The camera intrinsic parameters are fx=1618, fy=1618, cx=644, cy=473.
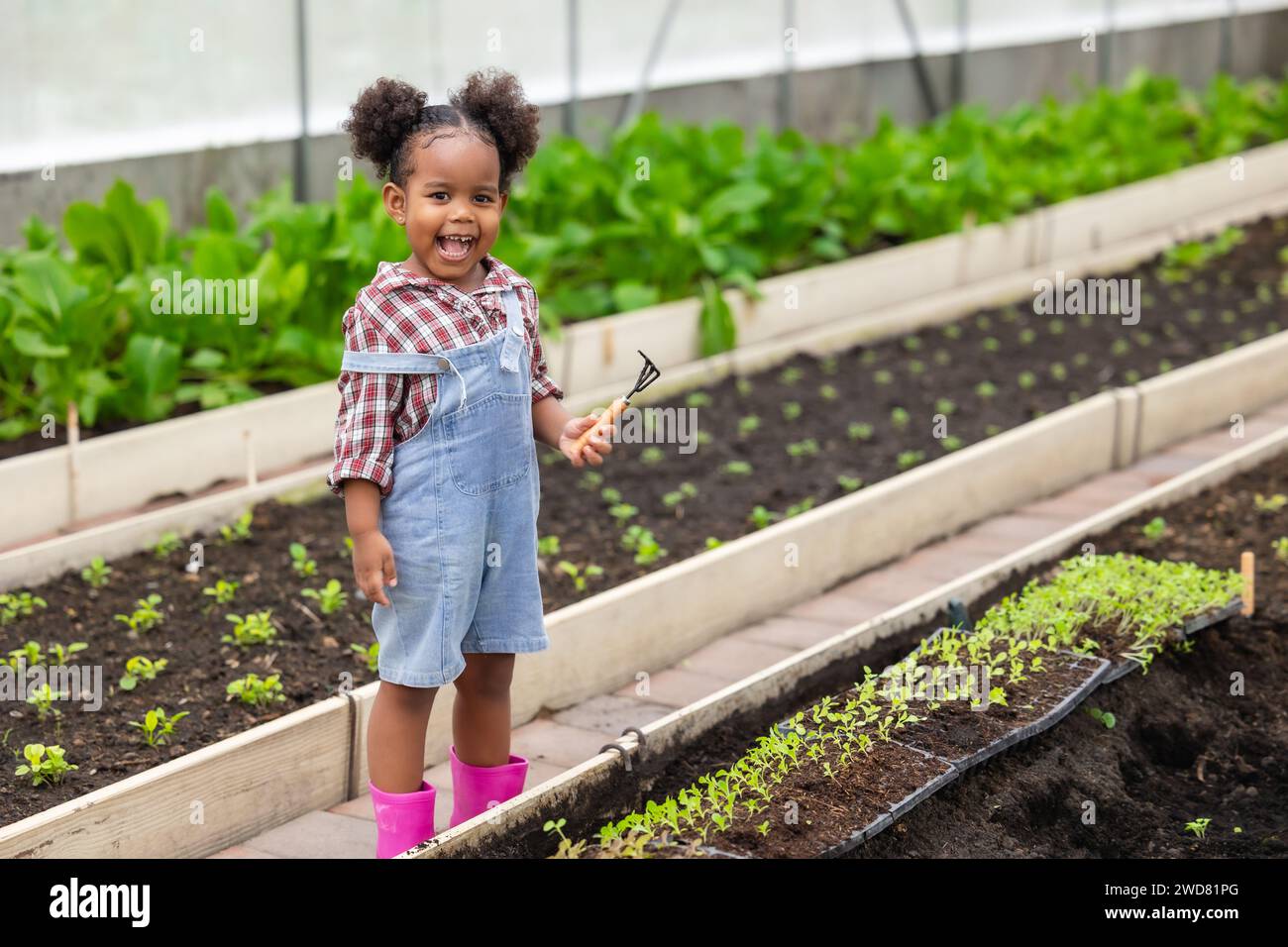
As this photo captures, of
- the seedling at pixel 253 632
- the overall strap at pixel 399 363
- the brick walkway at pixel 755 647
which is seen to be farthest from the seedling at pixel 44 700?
the overall strap at pixel 399 363

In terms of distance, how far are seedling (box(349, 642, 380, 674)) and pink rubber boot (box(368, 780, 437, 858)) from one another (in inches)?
39.7

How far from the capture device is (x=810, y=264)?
8.02 meters

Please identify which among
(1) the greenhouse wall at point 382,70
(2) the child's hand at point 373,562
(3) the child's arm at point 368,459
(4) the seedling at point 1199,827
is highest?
(1) the greenhouse wall at point 382,70

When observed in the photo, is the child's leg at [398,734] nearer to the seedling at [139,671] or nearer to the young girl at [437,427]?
the young girl at [437,427]

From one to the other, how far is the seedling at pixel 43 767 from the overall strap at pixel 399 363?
1.20 meters

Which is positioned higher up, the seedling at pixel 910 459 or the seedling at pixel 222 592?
the seedling at pixel 910 459

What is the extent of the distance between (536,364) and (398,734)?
73cm

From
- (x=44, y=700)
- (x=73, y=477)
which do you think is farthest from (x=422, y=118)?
(x=73, y=477)

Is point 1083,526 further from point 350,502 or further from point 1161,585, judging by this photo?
point 350,502

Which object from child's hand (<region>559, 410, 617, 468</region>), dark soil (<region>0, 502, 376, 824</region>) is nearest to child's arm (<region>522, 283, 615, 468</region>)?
child's hand (<region>559, 410, 617, 468</region>)

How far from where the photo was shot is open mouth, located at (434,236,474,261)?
2830mm

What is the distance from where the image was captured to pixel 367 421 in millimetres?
2779

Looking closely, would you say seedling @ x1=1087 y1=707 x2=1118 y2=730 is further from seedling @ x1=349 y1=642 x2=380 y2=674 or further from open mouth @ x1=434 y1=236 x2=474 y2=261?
open mouth @ x1=434 y1=236 x2=474 y2=261

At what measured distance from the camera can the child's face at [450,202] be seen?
2.80 meters
